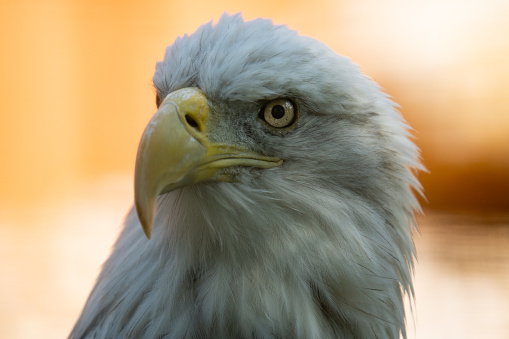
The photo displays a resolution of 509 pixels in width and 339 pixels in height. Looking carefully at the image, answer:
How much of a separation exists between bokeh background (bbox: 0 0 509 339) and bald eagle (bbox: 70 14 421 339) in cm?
183

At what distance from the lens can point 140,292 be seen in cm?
148

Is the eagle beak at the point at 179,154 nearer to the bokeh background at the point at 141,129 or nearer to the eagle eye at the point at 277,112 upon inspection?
the eagle eye at the point at 277,112

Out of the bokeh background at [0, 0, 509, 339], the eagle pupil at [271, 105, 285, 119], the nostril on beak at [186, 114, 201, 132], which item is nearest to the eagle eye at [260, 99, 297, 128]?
the eagle pupil at [271, 105, 285, 119]

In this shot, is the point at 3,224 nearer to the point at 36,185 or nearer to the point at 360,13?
the point at 36,185

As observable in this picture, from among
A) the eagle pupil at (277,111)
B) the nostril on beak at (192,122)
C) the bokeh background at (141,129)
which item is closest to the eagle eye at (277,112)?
the eagle pupil at (277,111)

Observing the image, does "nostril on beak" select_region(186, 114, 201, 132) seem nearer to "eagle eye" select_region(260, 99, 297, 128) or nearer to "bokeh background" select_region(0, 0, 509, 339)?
"eagle eye" select_region(260, 99, 297, 128)

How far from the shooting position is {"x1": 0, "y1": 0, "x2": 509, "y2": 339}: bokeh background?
130 inches

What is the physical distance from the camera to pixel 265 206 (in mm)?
1387

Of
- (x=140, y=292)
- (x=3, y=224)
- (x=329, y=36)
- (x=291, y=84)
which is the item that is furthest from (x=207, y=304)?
(x=3, y=224)

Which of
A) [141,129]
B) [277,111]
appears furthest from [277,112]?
[141,129]

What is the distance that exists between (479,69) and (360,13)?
0.74 meters

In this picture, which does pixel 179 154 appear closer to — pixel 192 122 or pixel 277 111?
pixel 192 122

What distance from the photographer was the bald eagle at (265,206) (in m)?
1.37

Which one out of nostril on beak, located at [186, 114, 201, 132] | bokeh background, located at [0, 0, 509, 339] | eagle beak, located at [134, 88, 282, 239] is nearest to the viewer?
eagle beak, located at [134, 88, 282, 239]
